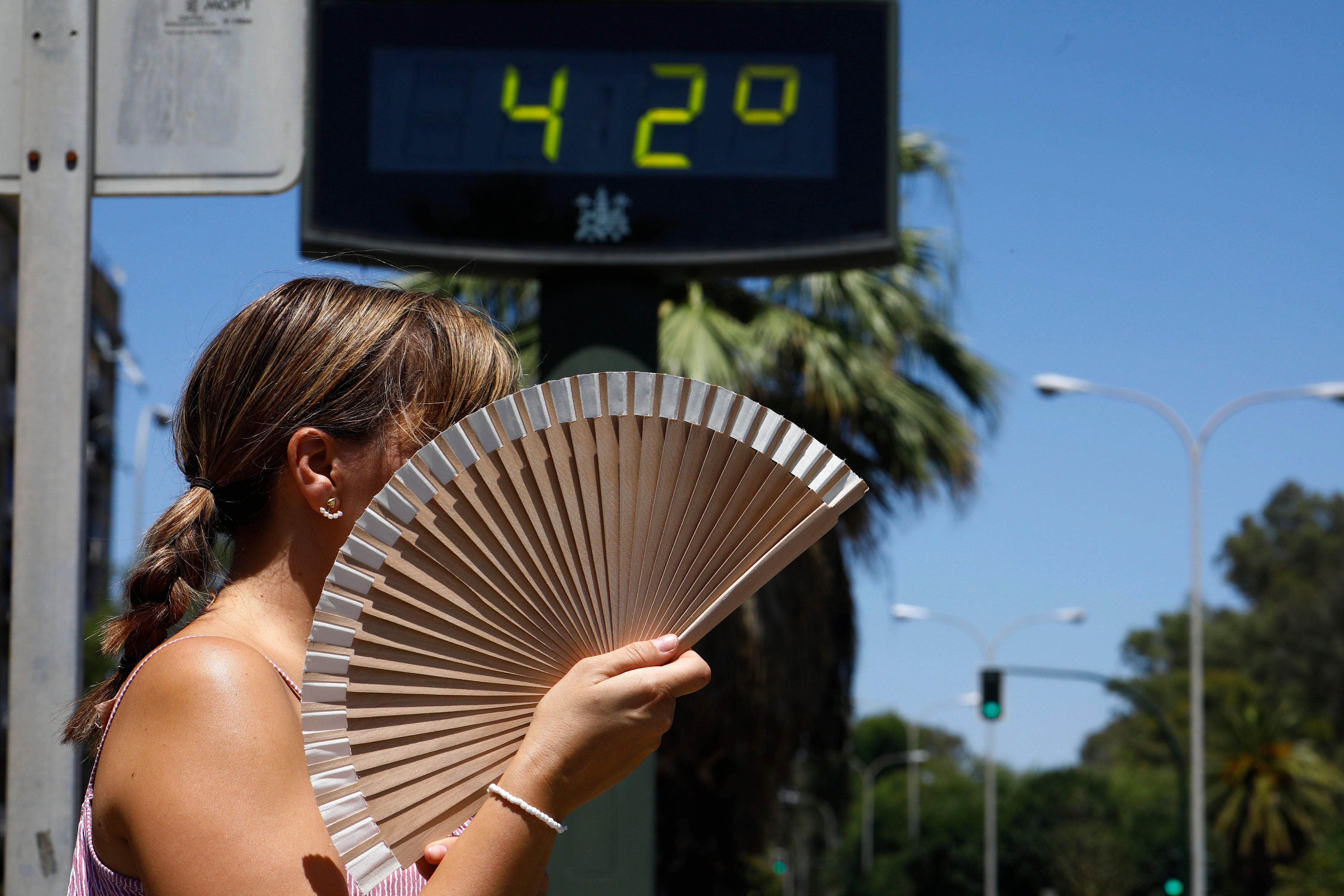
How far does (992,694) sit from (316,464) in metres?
23.4

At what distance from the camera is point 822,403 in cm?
1059

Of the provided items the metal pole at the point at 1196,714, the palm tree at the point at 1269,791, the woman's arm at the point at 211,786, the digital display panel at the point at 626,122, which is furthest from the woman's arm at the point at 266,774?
the palm tree at the point at 1269,791

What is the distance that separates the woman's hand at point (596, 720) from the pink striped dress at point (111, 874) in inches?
6.1

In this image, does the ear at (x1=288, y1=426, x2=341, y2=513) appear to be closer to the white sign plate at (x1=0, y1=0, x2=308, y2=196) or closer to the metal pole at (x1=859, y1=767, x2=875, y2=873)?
the white sign plate at (x1=0, y1=0, x2=308, y2=196)

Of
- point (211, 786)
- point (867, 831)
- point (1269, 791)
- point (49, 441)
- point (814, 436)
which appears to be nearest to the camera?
point (211, 786)

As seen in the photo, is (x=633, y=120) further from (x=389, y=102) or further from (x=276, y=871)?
(x=276, y=871)

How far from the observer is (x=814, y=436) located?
32.0ft

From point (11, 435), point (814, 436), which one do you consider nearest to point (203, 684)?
point (814, 436)

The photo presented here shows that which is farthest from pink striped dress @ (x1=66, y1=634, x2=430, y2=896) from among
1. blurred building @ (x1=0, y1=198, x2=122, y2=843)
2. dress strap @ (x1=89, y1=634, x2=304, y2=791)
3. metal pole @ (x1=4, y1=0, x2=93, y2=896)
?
blurred building @ (x1=0, y1=198, x2=122, y2=843)

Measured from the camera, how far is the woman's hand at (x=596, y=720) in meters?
1.28

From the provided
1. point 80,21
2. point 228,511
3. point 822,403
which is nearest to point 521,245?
point 80,21

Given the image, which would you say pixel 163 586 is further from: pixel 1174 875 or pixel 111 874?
pixel 1174 875

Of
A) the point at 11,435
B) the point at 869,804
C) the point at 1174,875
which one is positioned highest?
Answer: the point at 11,435

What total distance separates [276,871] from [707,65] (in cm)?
273
